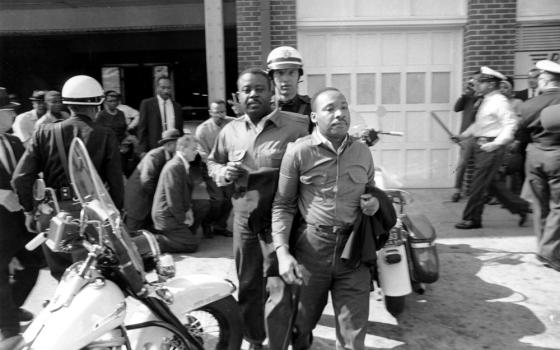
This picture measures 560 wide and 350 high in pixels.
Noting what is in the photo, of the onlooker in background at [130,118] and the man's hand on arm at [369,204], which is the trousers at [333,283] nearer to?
the man's hand on arm at [369,204]

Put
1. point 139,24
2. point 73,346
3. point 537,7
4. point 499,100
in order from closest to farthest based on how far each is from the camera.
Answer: point 73,346 → point 499,100 → point 537,7 → point 139,24

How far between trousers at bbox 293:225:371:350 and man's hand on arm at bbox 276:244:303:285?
97 millimetres

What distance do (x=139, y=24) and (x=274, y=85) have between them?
9486 millimetres

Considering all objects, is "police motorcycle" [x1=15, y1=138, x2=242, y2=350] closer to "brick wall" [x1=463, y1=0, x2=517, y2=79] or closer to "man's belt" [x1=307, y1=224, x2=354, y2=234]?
"man's belt" [x1=307, y1=224, x2=354, y2=234]

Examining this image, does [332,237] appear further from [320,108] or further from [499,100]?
[499,100]

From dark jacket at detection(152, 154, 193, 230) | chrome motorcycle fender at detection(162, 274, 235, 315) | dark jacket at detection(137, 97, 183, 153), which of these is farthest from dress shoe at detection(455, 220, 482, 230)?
dark jacket at detection(137, 97, 183, 153)

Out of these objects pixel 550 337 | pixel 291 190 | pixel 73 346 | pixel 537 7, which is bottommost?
pixel 550 337

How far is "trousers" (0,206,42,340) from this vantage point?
3828mm

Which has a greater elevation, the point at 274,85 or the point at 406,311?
the point at 274,85

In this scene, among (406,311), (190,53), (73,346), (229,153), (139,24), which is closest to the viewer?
(73,346)

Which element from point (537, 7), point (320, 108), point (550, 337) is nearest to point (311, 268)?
point (320, 108)

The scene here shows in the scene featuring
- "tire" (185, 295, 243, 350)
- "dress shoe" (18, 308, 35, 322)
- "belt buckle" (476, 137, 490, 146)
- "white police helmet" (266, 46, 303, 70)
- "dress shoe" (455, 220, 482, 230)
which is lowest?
"dress shoe" (18, 308, 35, 322)

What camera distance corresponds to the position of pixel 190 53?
13516mm

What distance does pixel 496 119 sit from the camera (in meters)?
6.45
